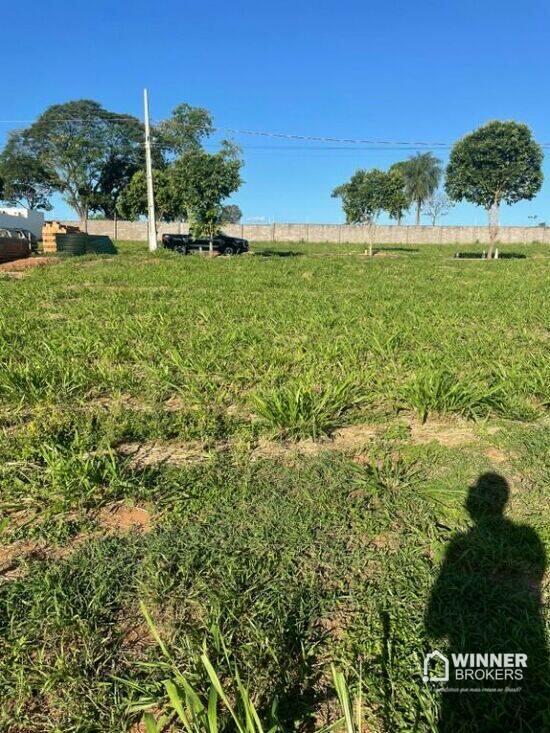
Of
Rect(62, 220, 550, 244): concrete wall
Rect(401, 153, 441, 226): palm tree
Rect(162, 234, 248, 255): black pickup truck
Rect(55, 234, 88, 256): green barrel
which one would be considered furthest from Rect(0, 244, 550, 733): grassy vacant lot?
Rect(401, 153, 441, 226): palm tree

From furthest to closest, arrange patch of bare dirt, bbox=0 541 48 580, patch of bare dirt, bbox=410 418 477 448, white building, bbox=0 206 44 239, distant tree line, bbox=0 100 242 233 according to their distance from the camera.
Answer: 1. distant tree line, bbox=0 100 242 233
2. white building, bbox=0 206 44 239
3. patch of bare dirt, bbox=410 418 477 448
4. patch of bare dirt, bbox=0 541 48 580

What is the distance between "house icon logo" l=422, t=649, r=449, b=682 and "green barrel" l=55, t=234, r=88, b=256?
21480 millimetres

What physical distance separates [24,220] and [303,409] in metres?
40.6

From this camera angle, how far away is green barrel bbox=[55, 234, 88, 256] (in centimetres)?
2025

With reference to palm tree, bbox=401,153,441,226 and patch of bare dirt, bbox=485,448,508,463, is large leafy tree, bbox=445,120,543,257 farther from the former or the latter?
palm tree, bbox=401,153,441,226

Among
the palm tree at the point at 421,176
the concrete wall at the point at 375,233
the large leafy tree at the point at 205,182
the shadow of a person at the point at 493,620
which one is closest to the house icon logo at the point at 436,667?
the shadow of a person at the point at 493,620

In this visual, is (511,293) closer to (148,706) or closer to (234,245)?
(148,706)

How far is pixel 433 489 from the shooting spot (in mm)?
2311

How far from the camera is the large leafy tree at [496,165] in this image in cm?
2678

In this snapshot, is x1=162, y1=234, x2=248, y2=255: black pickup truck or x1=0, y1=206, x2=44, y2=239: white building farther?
x1=0, y1=206, x2=44, y2=239: white building

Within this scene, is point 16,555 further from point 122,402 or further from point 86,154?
point 86,154

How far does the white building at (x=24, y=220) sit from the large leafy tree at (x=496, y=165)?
3041cm

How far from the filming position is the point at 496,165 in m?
27.2

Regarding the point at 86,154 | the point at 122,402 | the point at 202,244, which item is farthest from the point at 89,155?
the point at 122,402
